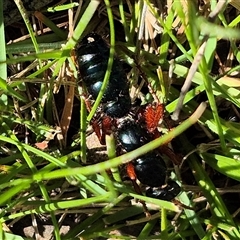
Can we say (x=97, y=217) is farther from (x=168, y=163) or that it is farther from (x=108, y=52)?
(x=108, y=52)

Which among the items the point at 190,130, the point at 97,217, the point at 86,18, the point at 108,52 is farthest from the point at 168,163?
the point at 86,18

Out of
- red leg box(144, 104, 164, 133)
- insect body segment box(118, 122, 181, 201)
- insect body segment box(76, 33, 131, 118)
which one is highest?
insect body segment box(76, 33, 131, 118)

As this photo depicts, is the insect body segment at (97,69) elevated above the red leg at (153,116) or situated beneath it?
elevated above

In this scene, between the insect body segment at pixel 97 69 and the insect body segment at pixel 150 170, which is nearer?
the insect body segment at pixel 97 69

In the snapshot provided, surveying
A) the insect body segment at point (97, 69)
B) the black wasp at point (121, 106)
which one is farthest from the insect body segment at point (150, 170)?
the insect body segment at point (97, 69)

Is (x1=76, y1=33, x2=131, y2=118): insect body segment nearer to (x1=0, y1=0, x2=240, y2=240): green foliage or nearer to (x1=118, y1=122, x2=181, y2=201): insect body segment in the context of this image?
(x1=0, y1=0, x2=240, y2=240): green foliage

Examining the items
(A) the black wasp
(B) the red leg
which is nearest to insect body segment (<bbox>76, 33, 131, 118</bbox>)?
(A) the black wasp

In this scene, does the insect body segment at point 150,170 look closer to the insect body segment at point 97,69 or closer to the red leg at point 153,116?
the red leg at point 153,116

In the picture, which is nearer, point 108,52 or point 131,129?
point 108,52
